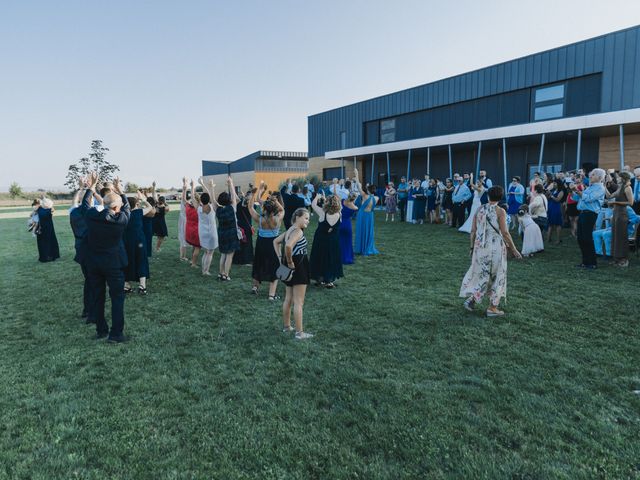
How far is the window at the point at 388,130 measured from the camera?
27.6 m

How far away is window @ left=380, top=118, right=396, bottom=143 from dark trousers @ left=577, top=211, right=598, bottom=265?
19809mm

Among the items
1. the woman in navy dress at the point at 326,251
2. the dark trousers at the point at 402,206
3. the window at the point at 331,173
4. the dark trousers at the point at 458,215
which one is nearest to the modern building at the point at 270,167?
the window at the point at 331,173

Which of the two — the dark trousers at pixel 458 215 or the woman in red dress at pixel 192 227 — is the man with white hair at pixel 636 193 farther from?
the woman in red dress at pixel 192 227

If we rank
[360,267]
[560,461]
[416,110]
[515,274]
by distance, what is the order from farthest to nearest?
[416,110]
[360,267]
[515,274]
[560,461]

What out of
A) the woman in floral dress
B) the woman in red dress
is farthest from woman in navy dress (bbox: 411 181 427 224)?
the woman in floral dress

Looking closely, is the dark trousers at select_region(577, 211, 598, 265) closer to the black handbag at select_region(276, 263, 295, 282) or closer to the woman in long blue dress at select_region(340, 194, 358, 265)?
the woman in long blue dress at select_region(340, 194, 358, 265)

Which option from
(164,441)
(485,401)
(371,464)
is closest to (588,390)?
(485,401)

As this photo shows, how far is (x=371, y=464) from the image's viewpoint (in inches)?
106

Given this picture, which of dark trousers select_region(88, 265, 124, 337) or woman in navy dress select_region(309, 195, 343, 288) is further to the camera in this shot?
woman in navy dress select_region(309, 195, 343, 288)

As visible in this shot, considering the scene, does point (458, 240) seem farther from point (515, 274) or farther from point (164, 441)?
point (164, 441)

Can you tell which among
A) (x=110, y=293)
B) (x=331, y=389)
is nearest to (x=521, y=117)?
(x=331, y=389)

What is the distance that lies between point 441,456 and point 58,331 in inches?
196

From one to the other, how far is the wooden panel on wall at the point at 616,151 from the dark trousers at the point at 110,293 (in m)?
18.1

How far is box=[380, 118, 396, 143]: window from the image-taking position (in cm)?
2765
